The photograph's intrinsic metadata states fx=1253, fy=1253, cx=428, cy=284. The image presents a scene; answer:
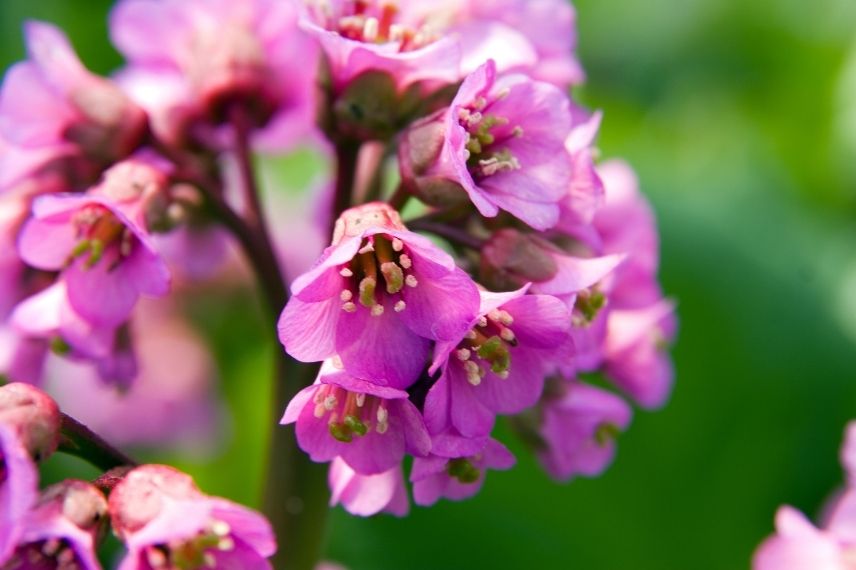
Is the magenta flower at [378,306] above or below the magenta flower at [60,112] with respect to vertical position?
above

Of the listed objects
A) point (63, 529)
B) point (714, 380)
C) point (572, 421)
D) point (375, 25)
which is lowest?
point (714, 380)

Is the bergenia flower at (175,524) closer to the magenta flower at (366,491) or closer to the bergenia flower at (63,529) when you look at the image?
the bergenia flower at (63,529)

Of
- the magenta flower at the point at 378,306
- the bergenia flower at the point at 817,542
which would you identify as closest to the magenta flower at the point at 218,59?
the magenta flower at the point at 378,306

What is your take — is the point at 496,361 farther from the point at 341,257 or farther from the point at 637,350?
the point at 637,350

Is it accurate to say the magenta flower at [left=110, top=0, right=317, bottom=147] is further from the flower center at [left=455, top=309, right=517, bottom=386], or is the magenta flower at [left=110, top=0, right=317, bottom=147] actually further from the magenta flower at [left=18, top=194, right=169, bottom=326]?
the flower center at [left=455, top=309, right=517, bottom=386]

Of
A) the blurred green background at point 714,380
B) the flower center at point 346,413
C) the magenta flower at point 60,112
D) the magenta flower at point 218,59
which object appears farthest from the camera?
the blurred green background at point 714,380

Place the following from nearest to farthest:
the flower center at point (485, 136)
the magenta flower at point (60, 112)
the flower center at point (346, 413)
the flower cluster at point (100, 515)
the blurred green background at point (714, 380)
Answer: the flower cluster at point (100, 515) < the flower center at point (346, 413) < the flower center at point (485, 136) < the magenta flower at point (60, 112) < the blurred green background at point (714, 380)

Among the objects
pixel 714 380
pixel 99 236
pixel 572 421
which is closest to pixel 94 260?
pixel 99 236

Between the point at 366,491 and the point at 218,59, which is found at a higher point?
the point at 218,59

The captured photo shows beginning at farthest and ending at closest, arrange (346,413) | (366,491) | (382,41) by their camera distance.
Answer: (382,41) → (366,491) → (346,413)
